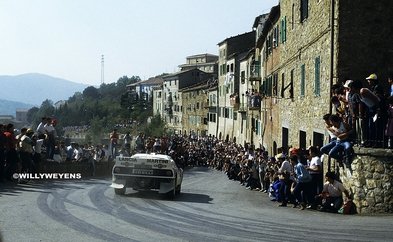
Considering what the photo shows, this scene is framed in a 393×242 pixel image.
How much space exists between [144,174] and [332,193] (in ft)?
19.3

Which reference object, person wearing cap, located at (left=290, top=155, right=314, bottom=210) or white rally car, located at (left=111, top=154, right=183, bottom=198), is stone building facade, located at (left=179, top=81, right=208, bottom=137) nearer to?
white rally car, located at (left=111, top=154, right=183, bottom=198)

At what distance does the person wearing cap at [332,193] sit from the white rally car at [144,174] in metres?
4.85

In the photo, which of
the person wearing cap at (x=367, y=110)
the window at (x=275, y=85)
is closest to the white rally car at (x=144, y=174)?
the person wearing cap at (x=367, y=110)

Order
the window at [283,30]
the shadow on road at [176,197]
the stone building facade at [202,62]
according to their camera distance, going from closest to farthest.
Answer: the shadow on road at [176,197] → the window at [283,30] → the stone building facade at [202,62]

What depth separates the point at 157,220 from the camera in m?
12.3

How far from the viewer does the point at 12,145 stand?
17.6m

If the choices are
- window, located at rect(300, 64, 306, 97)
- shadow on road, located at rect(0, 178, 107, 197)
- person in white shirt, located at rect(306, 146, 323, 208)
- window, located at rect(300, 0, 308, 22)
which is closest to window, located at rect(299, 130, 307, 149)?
window, located at rect(300, 64, 306, 97)

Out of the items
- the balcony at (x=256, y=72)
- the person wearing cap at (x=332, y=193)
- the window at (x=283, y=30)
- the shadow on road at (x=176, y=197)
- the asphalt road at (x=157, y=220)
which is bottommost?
the shadow on road at (x=176, y=197)

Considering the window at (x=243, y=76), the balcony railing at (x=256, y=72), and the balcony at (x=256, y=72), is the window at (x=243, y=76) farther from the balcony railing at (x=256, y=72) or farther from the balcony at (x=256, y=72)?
the balcony railing at (x=256, y=72)

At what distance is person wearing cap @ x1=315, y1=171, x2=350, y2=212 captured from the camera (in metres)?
14.0

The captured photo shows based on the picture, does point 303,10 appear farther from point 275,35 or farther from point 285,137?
point 275,35

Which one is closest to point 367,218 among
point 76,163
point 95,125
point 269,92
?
point 76,163

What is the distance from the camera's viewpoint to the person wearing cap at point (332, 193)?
13984mm

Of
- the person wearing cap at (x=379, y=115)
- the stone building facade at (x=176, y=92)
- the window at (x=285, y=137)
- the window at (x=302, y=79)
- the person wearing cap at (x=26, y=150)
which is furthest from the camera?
the stone building facade at (x=176, y=92)
